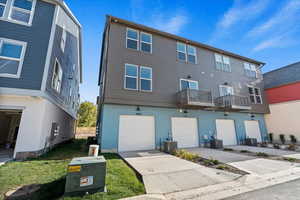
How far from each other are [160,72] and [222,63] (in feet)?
23.2

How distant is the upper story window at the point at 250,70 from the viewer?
14.0m

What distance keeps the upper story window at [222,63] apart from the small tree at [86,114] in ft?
89.9

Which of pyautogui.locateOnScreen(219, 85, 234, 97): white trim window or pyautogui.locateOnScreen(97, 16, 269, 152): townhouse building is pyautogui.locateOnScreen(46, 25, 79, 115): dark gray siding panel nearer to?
pyautogui.locateOnScreen(97, 16, 269, 152): townhouse building

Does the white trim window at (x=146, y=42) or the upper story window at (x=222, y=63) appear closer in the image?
the white trim window at (x=146, y=42)

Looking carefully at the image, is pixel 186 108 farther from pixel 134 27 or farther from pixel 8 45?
pixel 8 45

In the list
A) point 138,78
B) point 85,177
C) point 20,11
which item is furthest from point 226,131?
point 20,11

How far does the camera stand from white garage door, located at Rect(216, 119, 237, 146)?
11.1 meters

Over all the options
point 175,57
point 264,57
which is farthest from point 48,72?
point 264,57

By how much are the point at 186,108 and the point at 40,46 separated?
383 inches

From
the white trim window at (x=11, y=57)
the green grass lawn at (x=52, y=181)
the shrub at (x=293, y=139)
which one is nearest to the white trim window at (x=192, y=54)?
the green grass lawn at (x=52, y=181)

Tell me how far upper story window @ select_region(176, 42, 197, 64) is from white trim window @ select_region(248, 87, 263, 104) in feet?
24.2

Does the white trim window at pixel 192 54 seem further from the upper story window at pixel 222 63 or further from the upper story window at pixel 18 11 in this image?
the upper story window at pixel 18 11

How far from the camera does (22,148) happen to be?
562 cm

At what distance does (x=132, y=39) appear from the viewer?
958 centimetres
